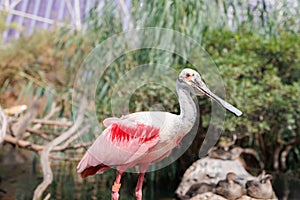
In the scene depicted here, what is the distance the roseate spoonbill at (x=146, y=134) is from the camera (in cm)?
223

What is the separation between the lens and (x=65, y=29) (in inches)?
230

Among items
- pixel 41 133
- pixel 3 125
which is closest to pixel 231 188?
pixel 3 125

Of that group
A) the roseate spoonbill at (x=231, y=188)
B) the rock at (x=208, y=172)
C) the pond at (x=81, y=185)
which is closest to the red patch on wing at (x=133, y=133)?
the roseate spoonbill at (x=231, y=188)

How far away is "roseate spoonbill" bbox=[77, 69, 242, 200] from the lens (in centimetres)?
223

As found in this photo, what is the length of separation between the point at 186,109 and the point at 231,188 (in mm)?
1650

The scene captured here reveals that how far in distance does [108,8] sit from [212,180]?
6.85ft

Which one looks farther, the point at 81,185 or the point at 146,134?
the point at 81,185

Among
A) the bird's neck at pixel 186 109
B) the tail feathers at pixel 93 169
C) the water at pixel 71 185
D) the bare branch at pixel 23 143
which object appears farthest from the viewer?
the water at pixel 71 185

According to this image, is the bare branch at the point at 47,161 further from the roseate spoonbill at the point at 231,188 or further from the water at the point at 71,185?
the roseate spoonbill at the point at 231,188

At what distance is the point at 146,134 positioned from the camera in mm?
2289

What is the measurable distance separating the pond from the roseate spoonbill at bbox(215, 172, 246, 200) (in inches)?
32.5

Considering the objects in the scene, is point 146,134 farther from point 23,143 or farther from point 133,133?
point 23,143

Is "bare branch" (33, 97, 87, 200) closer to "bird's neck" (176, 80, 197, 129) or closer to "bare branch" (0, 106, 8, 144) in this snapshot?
"bare branch" (0, 106, 8, 144)

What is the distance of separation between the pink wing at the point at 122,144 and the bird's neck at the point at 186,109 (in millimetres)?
133
